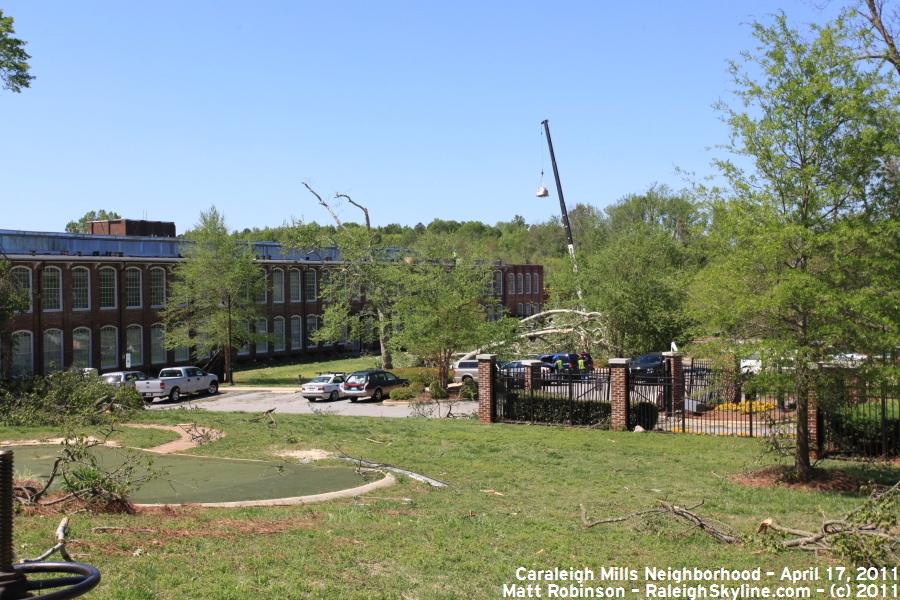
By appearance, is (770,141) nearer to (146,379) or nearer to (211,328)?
(146,379)

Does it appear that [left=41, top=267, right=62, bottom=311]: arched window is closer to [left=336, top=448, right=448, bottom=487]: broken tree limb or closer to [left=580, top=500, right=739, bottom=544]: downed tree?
[left=336, top=448, right=448, bottom=487]: broken tree limb

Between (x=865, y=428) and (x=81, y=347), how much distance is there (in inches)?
1561

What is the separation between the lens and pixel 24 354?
4184 centimetres

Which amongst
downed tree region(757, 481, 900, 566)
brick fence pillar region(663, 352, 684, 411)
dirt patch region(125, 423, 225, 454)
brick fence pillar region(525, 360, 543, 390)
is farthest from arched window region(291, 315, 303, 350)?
downed tree region(757, 481, 900, 566)

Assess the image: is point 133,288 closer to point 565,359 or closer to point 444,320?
point 444,320

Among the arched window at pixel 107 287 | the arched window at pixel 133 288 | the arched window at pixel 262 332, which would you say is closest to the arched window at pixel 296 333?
the arched window at pixel 262 332

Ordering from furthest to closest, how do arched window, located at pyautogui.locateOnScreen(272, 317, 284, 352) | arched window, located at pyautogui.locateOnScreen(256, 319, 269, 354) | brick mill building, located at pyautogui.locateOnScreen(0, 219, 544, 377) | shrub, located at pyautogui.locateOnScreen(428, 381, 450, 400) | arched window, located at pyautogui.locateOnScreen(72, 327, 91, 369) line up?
1. arched window, located at pyautogui.locateOnScreen(272, 317, 284, 352)
2. arched window, located at pyautogui.locateOnScreen(256, 319, 269, 354)
3. arched window, located at pyautogui.locateOnScreen(72, 327, 91, 369)
4. brick mill building, located at pyautogui.locateOnScreen(0, 219, 544, 377)
5. shrub, located at pyautogui.locateOnScreen(428, 381, 450, 400)

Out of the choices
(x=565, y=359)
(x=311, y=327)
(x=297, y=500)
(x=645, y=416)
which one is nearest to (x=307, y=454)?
(x=297, y=500)

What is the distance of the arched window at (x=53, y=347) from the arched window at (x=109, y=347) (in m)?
2.55

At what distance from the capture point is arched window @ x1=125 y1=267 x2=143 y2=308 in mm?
47719

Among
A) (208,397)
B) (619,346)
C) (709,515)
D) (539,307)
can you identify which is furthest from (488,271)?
(539,307)

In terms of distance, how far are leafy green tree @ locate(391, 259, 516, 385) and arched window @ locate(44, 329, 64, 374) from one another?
749 inches

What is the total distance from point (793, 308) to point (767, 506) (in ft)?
12.5

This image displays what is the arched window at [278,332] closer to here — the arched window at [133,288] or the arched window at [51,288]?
the arched window at [133,288]
